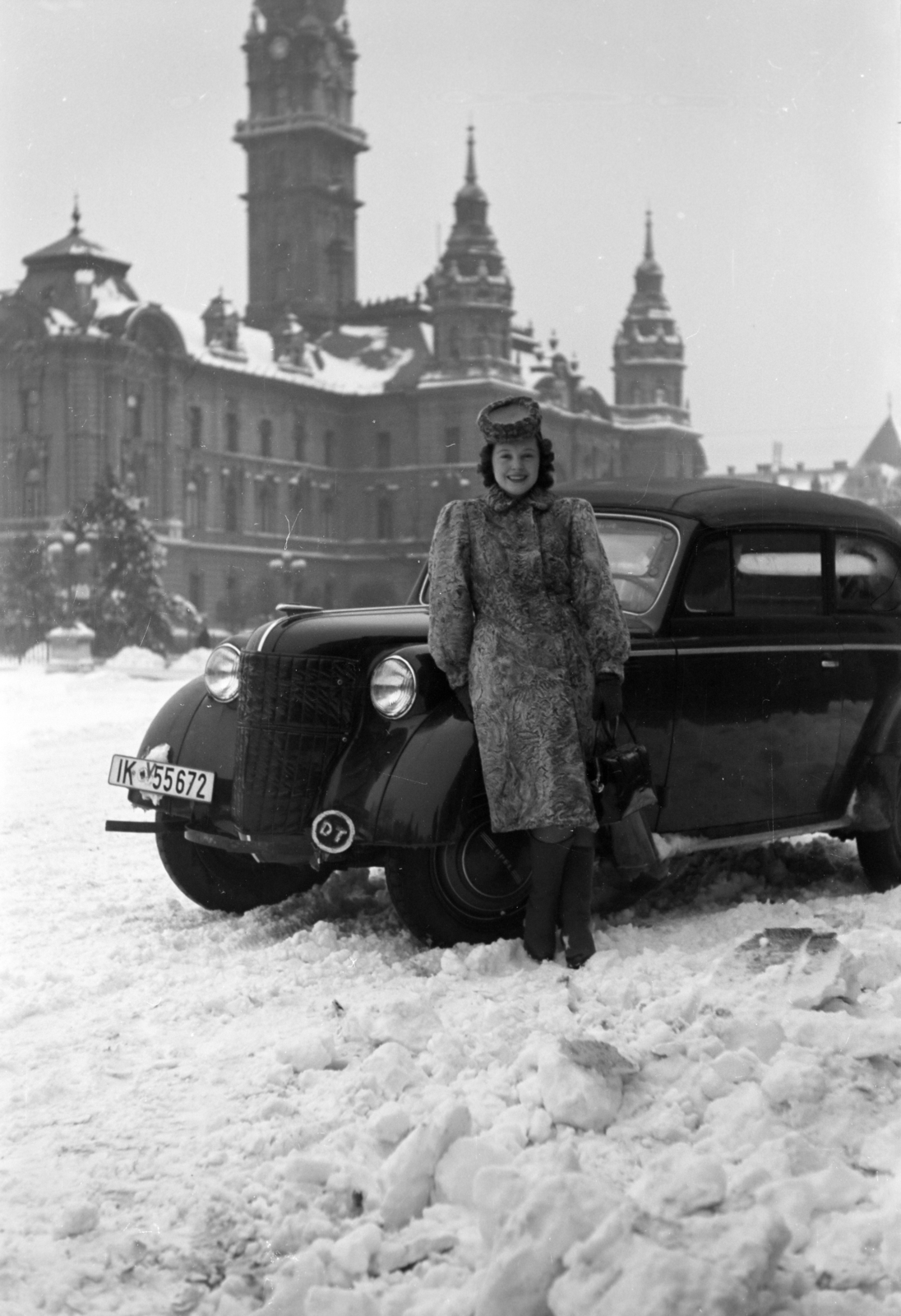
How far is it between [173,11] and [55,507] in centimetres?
3858

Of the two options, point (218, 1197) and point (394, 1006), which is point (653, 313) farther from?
point (218, 1197)

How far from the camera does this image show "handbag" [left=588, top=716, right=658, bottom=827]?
4797mm

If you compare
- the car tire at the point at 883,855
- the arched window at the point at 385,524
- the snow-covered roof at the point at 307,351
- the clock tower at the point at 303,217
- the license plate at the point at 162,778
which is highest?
the clock tower at the point at 303,217

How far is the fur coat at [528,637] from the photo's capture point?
184 inches

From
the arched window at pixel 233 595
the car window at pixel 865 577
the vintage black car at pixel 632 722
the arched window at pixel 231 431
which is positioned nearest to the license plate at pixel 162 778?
the vintage black car at pixel 632 722

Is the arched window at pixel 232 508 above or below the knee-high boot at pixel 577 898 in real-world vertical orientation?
above

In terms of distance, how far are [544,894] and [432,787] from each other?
19.4 inches

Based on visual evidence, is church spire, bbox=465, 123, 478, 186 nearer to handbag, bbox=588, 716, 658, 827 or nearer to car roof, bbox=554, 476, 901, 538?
car roof, bbox=554, 476, 901, 538

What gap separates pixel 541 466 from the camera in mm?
4863

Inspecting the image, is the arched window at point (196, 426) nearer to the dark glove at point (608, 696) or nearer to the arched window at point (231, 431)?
the arched window at point (231, 431)

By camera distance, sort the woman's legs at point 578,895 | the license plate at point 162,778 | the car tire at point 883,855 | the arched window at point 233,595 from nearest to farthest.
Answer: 1. the woman's legs at point 578,895
2. the license plate at point 162,778
3. the car tire at point 883,855
4. the arched window at point 233,595

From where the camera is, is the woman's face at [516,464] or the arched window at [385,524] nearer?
the woman's face at [516,464]

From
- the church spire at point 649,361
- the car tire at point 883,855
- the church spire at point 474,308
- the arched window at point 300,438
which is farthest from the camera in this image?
the arched window at point 300,438

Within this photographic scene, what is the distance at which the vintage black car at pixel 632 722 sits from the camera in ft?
16.1
